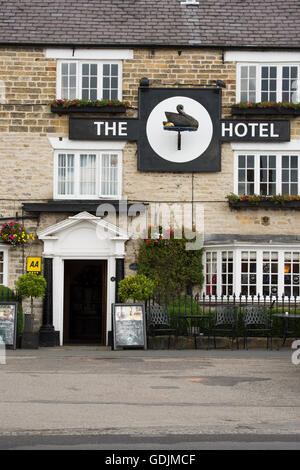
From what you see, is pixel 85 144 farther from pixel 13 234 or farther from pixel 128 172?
pixel 13 234

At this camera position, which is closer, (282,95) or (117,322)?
(117,322)

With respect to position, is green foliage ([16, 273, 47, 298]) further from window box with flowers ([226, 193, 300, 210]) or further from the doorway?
window box with flowers ([226, 193, 300, 210])

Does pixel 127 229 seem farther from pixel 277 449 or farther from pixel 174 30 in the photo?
pixel 277 449

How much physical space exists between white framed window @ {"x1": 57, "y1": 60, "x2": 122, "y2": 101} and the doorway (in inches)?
192

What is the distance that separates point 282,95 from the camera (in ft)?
69.8

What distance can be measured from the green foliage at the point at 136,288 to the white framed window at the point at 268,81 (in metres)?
5.90

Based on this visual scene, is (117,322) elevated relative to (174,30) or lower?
lower

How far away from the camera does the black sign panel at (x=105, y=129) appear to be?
2116 centimetres

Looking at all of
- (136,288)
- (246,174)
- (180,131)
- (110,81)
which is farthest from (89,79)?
(136,288)

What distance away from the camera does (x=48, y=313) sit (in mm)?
20750

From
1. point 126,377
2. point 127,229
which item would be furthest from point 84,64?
point 126,377
